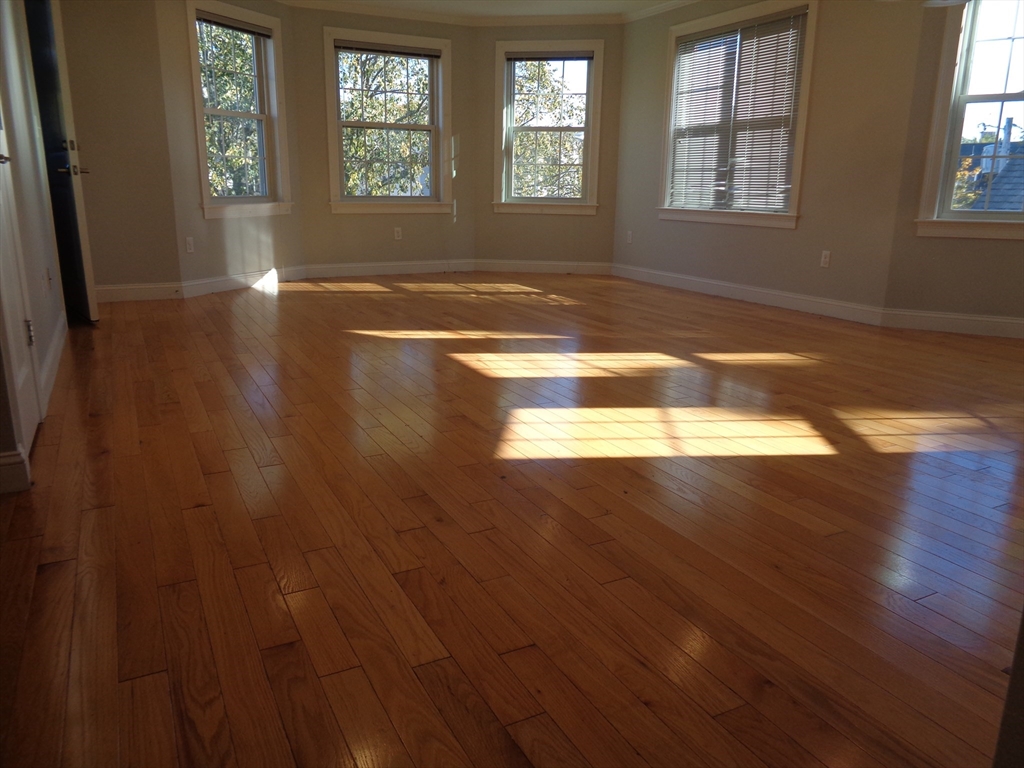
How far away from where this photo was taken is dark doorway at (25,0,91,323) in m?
4.55

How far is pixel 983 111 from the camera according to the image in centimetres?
461

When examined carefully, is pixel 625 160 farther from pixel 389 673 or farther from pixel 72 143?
pixel 389 673

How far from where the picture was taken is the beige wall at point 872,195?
4.74 meters

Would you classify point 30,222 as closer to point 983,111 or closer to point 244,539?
point 244,539

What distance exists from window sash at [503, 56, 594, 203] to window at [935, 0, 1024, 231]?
3362 mm

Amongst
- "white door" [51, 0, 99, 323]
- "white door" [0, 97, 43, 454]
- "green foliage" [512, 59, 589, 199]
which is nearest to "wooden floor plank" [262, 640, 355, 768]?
"white door" [0, 97, 43, 454]

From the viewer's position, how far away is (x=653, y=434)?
284cm

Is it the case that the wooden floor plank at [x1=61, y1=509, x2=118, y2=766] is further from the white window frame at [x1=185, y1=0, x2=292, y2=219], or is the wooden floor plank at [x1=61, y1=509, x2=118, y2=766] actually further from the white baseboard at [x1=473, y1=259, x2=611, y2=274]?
the white baseboard at [x1=473, y1=259, x2=611, y2=274]

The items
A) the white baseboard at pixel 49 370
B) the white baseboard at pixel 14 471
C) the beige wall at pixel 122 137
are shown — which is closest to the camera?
the white baseboard at pixel 14 471

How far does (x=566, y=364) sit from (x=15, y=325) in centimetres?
239

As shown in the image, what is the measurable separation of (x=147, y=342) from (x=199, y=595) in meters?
2.99

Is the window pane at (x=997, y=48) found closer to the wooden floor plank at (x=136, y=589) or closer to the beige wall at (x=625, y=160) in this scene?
the beige wall at (x=625, y=160)

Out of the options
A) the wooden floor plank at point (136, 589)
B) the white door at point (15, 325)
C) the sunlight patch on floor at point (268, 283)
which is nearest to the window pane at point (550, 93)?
the sunlight patch on floor at point (268, 283)

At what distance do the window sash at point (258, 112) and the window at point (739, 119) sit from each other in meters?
3.50
